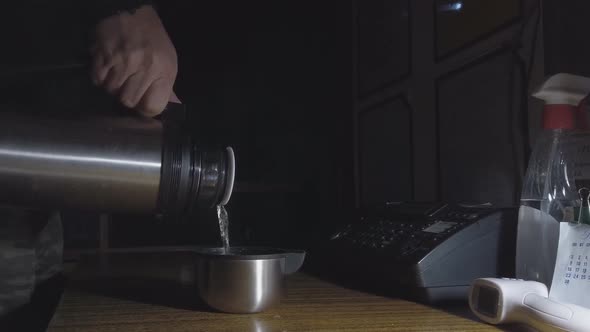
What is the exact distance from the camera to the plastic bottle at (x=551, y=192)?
63 cm

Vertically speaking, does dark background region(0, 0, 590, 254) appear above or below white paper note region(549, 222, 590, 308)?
above

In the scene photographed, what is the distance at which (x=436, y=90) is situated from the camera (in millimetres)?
1276

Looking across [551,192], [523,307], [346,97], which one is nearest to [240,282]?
[523,307]

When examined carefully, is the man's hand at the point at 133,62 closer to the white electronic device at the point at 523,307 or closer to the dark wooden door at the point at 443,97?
the white electronic device at the point at 523,307

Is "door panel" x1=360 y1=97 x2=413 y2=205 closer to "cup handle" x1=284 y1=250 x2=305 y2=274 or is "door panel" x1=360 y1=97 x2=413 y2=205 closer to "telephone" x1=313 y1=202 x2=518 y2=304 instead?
"telephone" x1=313 y1=202 x2=518 y2=304

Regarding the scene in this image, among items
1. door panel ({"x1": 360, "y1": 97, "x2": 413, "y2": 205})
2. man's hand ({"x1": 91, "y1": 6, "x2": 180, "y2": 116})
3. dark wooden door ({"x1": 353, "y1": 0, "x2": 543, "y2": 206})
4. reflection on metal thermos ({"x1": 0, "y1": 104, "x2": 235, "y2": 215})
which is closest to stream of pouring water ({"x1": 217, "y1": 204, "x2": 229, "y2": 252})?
reflection on metal thermos ({"x1": 0, "y1": 104, "x2": 235, "y2": 215})

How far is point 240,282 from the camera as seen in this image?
60 centimetres

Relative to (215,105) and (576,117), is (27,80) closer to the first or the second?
(576,117)

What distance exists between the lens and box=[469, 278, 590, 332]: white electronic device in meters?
0.47

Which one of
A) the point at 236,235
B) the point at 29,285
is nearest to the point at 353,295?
the point at 29,285

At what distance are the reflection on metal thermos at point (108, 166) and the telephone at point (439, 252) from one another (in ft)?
0.74

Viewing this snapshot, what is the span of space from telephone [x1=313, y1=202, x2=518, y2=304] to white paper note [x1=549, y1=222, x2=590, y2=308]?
0.34 ft

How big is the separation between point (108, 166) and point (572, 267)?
55 centimetres

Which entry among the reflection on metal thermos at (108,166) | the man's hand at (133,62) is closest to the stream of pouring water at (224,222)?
the reflection on metal thermos at (108,166)
